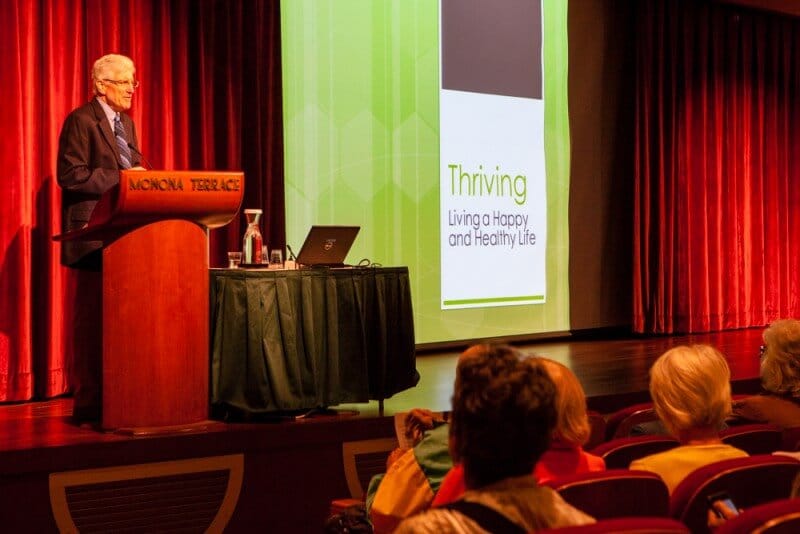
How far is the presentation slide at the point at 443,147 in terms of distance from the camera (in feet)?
21.8

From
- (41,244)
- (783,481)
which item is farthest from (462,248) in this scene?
(783,481)

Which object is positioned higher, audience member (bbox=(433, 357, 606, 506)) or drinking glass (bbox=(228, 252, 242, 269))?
drinking glass (bbox=(228, 252, 242, 269))

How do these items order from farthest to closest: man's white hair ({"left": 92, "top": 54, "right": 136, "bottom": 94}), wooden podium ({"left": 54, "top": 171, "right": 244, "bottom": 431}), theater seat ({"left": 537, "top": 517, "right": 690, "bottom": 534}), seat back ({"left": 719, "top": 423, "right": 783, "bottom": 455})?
1. man's white hair ({"left": 92, "top": 54, "right": 136, "bottom": 94})
2. wooden podium ({"left": 54, "top": 171, "right": 244, "bottom": 431})
3. seat back ({"left": 719, "top": 423, "right": 783, "bottom": 455})
4. theater seat ({"left": 537, "top": 517, "right": 690, "bottom": 534})

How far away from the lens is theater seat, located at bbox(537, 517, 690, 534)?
1.47m

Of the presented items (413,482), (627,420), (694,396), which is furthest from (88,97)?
(694,396)

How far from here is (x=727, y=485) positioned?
6.69ft

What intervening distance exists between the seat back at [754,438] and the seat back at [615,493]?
701 mm

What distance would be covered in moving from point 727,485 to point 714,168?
302 inches

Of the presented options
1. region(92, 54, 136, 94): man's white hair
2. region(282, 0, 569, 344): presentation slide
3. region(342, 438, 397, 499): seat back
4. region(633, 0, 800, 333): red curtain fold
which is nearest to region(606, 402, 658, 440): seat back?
region(342, 438, 397, 499): seat back

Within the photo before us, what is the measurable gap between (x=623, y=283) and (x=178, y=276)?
5.72 metres

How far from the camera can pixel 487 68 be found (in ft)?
→ 24.5

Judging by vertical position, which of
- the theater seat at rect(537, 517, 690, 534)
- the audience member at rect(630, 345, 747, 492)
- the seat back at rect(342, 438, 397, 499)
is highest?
the audience member at rect(630, 345, 747, 492)

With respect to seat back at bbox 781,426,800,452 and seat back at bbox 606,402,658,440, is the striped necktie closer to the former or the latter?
seat back at bbox 606,402,658,440

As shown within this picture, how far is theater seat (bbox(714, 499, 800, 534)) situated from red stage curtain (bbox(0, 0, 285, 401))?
14.5 ft
